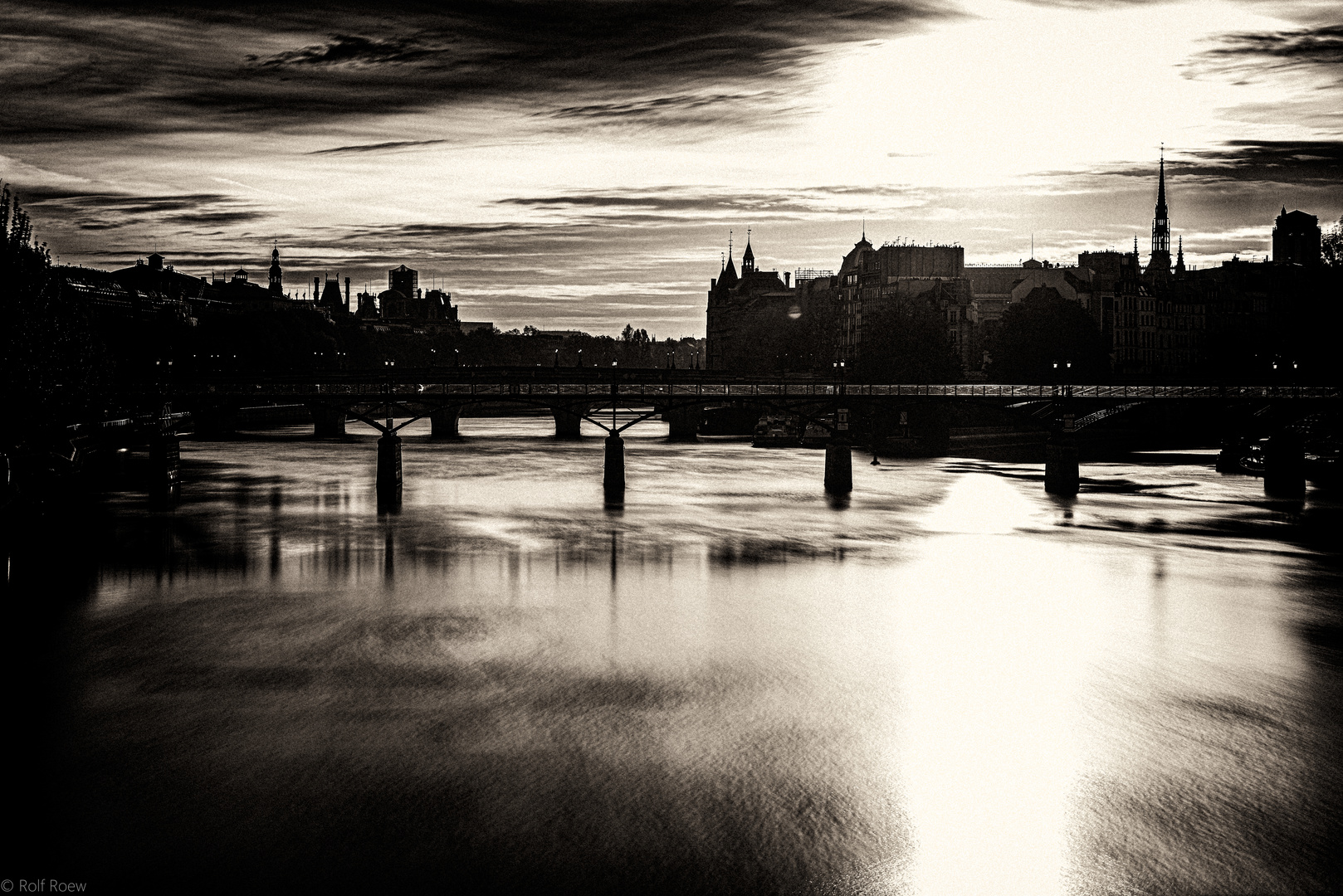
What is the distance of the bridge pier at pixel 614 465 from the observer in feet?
235

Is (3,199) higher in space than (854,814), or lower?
higher

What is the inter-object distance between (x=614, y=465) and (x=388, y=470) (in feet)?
41.5

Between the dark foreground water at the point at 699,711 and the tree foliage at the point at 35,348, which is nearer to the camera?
the dark foreground water at the point at 699,711

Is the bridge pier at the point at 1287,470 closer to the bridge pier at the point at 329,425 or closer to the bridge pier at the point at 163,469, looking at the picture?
the bridge pier at the point at 163,469

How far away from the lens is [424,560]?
163 feet

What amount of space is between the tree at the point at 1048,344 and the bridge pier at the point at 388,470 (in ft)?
216

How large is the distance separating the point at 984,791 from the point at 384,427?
169 feet

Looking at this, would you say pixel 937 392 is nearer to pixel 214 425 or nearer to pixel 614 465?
pixel 614 465

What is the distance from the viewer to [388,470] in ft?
227

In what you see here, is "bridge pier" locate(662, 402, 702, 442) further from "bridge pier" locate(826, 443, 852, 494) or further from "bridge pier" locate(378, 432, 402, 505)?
"bridge pier" locate(378, 432, 402, 505)

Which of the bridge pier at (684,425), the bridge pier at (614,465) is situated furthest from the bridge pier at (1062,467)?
the bridge pier at (684,425)

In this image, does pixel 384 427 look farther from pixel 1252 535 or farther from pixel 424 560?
pixel 1252 535

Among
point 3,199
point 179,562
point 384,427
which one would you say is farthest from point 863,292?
point 179,562

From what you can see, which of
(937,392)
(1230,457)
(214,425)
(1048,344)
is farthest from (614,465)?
(214,425)
